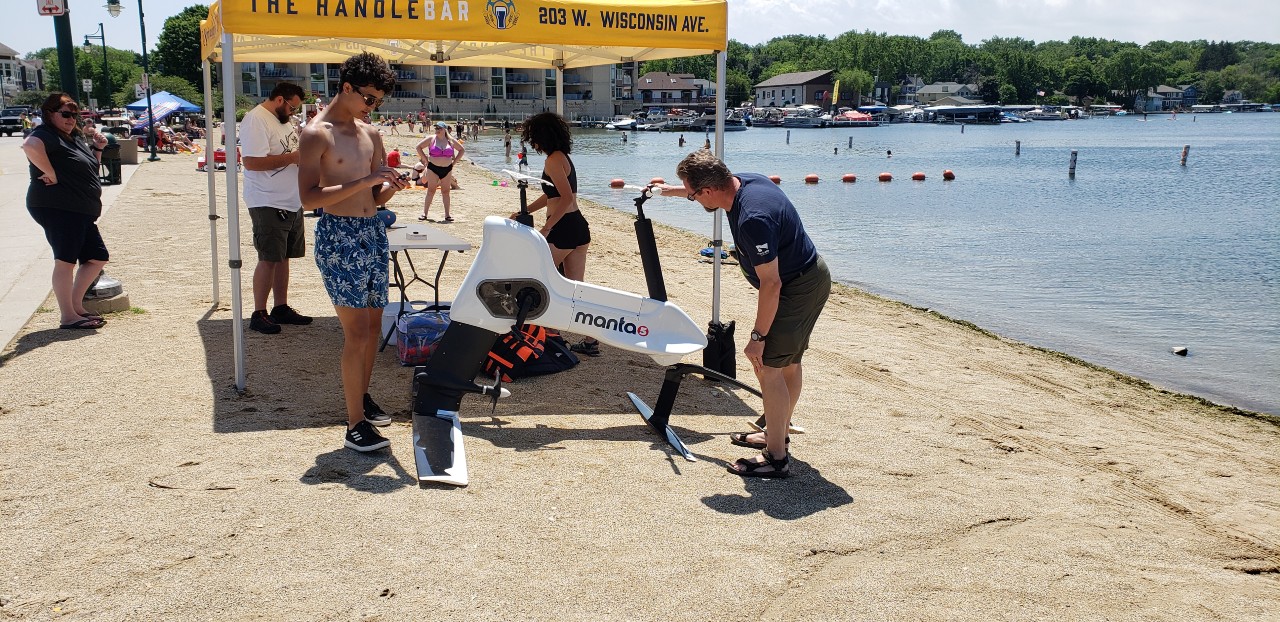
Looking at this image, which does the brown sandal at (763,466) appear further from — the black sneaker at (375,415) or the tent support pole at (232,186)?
the tent support pole at (232,186)

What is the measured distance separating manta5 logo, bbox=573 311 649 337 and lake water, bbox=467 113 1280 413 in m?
5.86

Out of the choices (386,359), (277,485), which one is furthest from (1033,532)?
(386,359)

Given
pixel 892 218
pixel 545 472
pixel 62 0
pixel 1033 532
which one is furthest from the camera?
pixel 892 218

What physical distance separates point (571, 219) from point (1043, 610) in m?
3.83

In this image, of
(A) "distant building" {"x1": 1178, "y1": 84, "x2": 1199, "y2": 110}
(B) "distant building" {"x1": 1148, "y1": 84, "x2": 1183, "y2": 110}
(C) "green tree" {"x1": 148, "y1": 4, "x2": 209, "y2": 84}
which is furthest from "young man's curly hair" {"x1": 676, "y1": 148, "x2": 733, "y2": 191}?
(A) "distant building" {"x1": 1178, "y1": 84, "x2": 1199, "y2": 110}

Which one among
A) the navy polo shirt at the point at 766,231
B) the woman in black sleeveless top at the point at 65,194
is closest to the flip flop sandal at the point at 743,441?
the navy polo shirt at the point at 766,231

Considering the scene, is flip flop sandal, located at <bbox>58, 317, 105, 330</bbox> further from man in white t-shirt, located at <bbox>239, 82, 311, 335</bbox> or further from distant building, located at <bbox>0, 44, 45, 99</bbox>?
distant building, located at <bbox>0, 44, 45, 99</bbox>

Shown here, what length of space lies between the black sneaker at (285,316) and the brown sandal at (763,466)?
4124 mm

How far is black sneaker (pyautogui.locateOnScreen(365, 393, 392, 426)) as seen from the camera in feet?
15.9

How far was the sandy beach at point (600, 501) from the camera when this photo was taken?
323cm

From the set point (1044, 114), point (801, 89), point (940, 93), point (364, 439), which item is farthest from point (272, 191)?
point (940, 93)

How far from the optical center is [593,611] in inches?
123

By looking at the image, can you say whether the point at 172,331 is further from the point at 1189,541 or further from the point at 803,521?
the point at 1189,541

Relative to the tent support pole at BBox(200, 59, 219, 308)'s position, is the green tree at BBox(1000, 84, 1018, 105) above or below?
above
